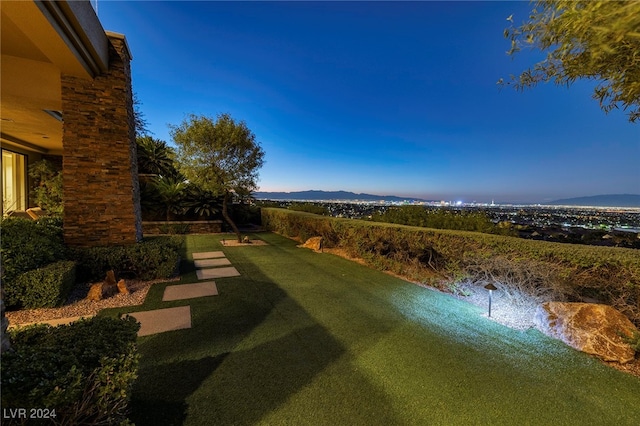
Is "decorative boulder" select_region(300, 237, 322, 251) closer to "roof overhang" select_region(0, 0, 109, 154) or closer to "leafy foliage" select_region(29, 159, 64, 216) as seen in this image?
"roof overhang" select_region(0, 0, 109, 154)

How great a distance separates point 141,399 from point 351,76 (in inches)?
715

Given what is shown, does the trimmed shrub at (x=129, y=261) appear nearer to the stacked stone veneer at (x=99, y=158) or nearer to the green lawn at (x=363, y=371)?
the stacked stone veneer at (x=99, y=158)

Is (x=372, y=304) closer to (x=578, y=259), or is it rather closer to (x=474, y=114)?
(x=578, y=259)

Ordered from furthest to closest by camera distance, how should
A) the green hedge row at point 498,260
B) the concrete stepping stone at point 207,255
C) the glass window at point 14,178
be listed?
1. the glass window at point 14,178
2. the concrete stepping stone at point 207,255
3. the green hedge row at point 498,260

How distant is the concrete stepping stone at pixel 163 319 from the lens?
3.34 m

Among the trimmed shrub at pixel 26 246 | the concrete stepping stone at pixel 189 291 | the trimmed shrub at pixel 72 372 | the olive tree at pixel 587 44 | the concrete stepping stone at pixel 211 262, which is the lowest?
the concrete stepping stone at pixel 189 291

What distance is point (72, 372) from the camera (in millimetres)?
1441

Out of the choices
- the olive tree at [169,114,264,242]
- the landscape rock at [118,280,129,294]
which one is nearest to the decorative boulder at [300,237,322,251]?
the olive tree at [169,114,264,242]

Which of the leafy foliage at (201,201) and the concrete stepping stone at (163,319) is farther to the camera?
the leafy foliage at (201,201)

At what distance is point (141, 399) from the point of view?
6.97 feet

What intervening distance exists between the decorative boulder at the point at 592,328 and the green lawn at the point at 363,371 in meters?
0.19

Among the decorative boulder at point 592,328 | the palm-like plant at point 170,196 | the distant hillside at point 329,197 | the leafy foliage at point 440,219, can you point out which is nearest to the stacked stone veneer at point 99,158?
the leafy foliage at point 440,219

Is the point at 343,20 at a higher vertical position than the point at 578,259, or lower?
higher

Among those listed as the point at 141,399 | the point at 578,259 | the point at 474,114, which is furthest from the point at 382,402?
the point at 474,114
